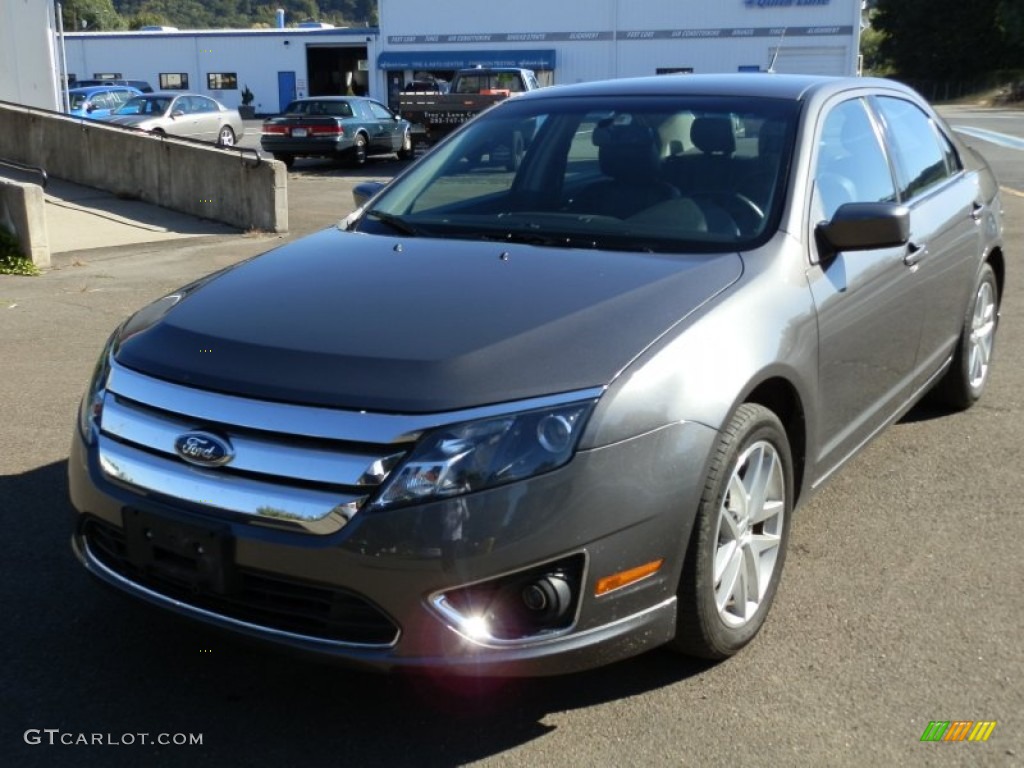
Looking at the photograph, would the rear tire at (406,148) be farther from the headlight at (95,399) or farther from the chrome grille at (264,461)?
the chrome grille at (264,461)

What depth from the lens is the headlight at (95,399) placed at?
322 centimetres

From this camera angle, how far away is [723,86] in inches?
177

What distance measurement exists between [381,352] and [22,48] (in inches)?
738

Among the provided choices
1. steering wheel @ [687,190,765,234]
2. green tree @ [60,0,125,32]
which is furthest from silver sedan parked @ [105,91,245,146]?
green tree @ [60,0,125,32]

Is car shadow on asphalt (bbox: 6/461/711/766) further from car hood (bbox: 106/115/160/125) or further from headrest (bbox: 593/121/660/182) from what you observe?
car hood (bbox: 106/115/160/125)

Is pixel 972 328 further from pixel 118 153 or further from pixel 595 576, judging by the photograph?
pixel 118 153

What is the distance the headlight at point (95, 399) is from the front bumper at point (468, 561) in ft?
1.07

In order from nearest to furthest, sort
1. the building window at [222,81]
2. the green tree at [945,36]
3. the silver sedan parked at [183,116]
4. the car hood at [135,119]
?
the car hood at [135,119] < the silver sedan parked at [183,116] < the building window at [222,81] < the green tree at [945,36]

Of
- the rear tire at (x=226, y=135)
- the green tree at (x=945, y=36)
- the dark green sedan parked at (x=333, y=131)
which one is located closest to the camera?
the dark green sedan parked at (x=333, y=131)

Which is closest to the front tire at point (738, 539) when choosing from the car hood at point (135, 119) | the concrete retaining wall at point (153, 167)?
the concrete retaining wall at point (153, 167)

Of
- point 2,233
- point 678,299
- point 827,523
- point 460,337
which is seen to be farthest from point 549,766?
point 2,233

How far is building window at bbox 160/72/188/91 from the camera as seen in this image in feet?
210

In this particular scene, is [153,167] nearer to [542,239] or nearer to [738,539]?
[542,239]

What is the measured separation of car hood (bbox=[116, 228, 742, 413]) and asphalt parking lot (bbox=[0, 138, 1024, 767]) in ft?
2.30
